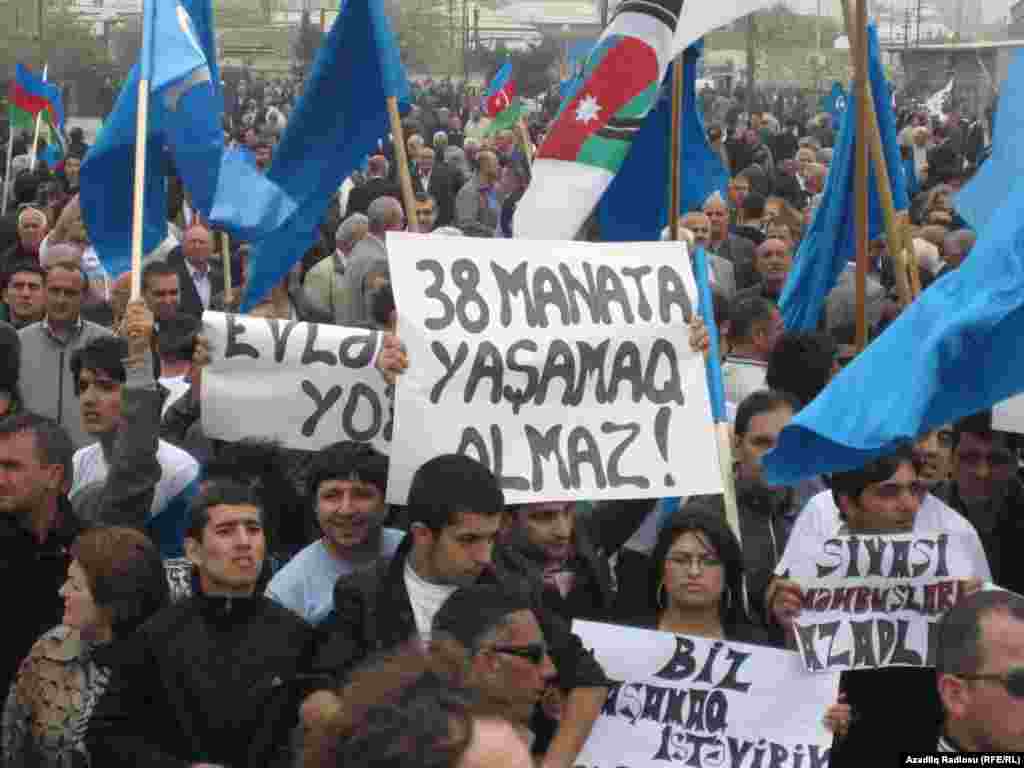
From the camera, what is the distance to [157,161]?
7676 mm

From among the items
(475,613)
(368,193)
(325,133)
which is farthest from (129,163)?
(368,193)

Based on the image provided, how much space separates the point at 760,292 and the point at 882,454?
5.39 m

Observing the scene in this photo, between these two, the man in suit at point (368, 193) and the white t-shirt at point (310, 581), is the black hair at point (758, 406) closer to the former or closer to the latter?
the white t-shirt at point (310, 581)

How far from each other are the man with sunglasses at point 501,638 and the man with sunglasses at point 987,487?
2.03 m

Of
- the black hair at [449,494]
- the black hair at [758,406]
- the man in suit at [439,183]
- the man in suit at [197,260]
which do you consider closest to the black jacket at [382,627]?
the black hair at [449,494]

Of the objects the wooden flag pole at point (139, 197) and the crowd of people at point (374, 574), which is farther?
the wooden flag pole at point (139, 197)

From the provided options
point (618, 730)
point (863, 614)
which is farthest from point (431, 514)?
point (863, 614)

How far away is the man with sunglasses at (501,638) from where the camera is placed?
167 inches

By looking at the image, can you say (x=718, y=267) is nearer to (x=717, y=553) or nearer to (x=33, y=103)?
(x=717, y=553)

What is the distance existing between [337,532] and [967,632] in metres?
1.91

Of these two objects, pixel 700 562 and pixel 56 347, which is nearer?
pixel 700 562

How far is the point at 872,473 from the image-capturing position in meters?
5.14

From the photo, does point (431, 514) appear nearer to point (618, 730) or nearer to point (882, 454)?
point (618, 730)

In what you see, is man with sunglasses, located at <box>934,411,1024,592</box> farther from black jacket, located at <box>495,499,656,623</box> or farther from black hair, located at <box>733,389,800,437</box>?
black jacket, located at <box>495,499,656,623</box>
